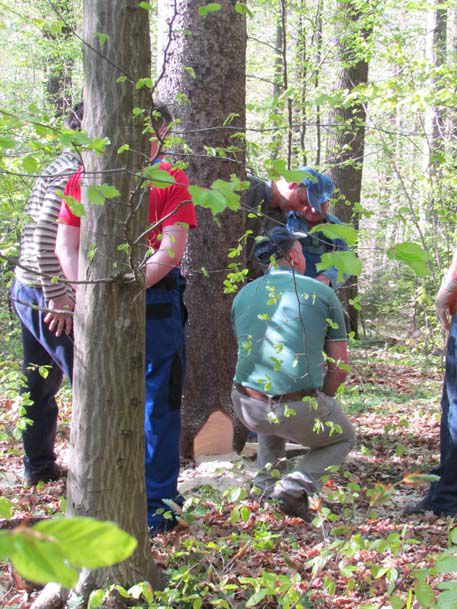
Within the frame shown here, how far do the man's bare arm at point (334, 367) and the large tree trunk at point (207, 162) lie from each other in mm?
942

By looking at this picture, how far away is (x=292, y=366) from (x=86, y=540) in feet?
9.54

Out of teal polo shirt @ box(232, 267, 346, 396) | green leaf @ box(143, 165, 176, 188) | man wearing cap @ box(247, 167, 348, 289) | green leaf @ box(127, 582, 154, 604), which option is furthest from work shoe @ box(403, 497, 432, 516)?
green leaf @ box(143, 165, 176, 188)

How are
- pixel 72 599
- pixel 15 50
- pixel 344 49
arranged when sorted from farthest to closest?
1. pixel 15 50
2. pixel 344 49
3. pixel 72 599

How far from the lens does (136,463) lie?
261cm

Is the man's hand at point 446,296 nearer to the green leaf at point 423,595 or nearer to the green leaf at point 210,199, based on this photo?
the green leaf at point 423,595

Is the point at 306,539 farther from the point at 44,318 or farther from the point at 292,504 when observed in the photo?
the point at 44,318

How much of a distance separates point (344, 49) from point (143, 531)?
823 centimetres

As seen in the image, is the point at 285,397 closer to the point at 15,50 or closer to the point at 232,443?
the point at 232,443

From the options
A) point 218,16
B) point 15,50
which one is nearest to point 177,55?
point 218,16

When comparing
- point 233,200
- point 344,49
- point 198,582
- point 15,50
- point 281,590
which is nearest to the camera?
point 233,200

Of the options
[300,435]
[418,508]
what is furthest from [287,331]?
[418,508]

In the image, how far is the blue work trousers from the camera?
3283 millimetres

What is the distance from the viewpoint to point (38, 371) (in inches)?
157

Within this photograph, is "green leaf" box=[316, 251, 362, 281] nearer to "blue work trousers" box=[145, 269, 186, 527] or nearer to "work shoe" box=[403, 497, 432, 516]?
"blue work trousers" box=[145, 269, 186, 527]
